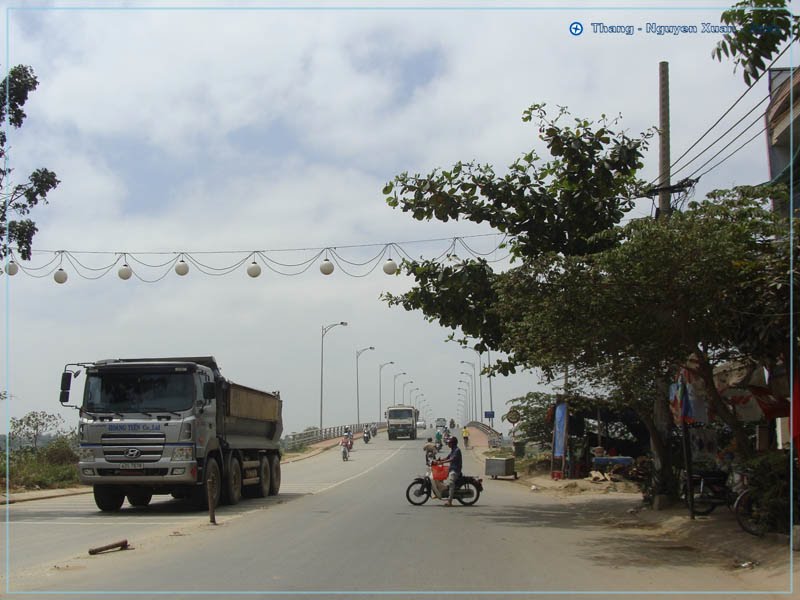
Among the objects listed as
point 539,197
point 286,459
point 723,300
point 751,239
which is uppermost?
point 539,197

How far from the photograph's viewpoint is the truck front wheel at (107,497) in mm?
19422

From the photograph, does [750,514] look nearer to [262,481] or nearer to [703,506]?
[703,506]

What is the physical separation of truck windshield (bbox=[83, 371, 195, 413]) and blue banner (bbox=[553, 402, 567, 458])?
15.3 meters

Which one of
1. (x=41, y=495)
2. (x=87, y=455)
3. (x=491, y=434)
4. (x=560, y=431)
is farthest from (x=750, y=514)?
(x=491, y=434)

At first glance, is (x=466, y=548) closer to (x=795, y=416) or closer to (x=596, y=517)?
(x=795, y=416)

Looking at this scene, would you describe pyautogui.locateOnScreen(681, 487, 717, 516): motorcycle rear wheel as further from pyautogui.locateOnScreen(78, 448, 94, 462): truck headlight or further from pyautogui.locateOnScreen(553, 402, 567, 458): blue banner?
pyautogui.locateOnScreen(553, 402, 567, 458): blue banner

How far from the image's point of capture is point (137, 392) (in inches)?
732

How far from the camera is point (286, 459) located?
52.5m

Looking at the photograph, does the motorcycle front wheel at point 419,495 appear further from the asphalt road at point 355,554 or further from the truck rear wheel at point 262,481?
the truck rear wheel at point 262,481

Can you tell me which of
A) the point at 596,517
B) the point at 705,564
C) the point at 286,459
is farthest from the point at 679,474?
the point at 286,459

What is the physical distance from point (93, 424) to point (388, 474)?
64.0ft

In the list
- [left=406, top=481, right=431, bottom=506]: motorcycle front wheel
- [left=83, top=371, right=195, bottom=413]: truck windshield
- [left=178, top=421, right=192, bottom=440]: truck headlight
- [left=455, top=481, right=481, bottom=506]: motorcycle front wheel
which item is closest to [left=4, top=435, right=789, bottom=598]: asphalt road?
[left=406, top=481, right=431, bottom=506]: motorcycle front wheel

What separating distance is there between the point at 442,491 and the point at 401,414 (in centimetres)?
6191

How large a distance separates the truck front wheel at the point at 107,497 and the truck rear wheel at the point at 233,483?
98.8 inches
